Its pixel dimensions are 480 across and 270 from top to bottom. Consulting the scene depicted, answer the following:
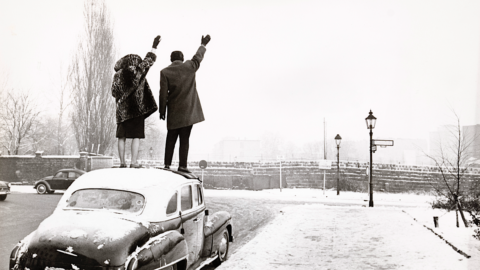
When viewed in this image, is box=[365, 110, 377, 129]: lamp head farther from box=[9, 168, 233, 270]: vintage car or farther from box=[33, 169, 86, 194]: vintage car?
box=[9, 168, 233, 270]: vintage car

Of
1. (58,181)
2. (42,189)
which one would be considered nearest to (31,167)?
(42,189)

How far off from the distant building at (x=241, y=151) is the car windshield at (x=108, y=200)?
14640 millimetres

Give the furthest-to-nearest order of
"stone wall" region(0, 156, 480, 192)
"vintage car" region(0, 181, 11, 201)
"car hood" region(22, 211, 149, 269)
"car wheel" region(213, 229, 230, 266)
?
1. "stone wall" region(0, 156, 480, 192)
2. "vintage car" region(0, 181, 11, 201)
3. "car wheel" region(213, 229, 230, 266)
4. "car hood" region(22, 211, 149, 269)

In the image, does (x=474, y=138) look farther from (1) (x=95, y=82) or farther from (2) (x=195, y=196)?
(1) (x=95, y=82)

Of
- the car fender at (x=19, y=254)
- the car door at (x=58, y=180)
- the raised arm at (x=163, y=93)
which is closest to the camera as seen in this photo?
the car fender at (x=19, y=254)

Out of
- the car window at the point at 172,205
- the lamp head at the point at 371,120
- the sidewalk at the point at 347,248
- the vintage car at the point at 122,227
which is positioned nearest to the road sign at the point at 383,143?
the lamp head at the point at 371,120

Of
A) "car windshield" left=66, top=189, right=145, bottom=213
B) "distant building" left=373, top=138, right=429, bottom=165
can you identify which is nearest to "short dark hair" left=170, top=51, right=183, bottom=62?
"car windshield" left=66, top=189, right=145, bottom=213

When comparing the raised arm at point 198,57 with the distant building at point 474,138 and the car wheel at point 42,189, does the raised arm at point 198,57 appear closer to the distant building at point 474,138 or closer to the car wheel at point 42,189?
the distant building at point 474,138

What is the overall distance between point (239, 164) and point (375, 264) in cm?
1949

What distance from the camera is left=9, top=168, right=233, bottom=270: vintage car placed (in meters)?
2.60

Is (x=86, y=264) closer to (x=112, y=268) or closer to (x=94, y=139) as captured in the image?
(x=112, y=268)

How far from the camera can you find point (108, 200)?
3127 millimetres

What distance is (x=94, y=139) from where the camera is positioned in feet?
→ 21.6

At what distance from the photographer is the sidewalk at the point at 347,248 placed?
443cm
